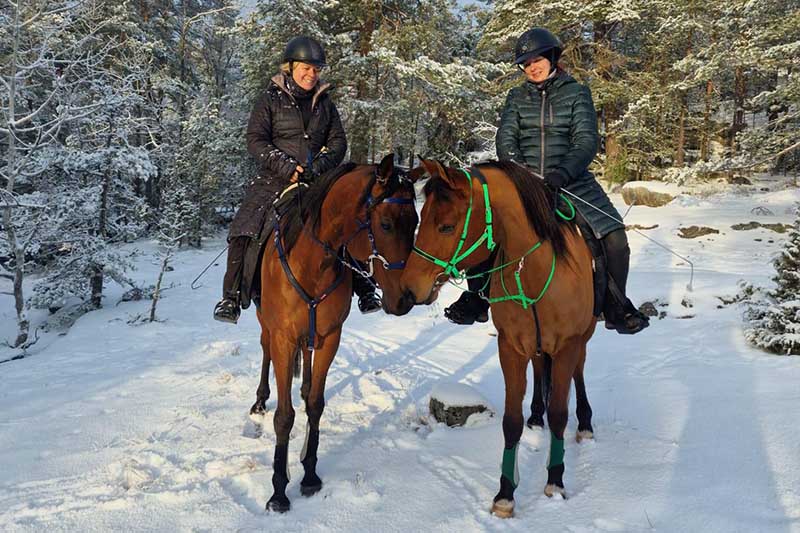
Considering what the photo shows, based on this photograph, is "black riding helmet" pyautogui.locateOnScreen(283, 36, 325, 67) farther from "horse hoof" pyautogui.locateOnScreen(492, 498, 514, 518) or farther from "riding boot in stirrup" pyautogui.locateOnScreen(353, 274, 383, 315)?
"horse hoof" pyautogui.locateOnScreen(492, 498, 514, 518)

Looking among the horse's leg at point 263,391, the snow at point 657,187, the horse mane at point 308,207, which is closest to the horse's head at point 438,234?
the horse mane at point 308,207

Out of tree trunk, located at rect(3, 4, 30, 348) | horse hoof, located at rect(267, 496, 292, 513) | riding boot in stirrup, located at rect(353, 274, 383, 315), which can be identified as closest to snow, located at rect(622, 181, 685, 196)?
riding boot in stirrup, located at rect(353, 274, 383, 315)

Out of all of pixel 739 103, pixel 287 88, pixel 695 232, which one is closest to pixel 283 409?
pixel 287 88

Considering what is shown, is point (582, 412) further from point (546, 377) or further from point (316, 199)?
point (316, 199)

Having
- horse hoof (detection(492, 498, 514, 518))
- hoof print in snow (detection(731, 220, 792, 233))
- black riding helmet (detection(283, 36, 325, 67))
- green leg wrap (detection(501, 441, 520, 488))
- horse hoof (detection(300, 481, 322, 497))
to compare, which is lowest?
horse hoof (detection(300, 481, 322, 497))

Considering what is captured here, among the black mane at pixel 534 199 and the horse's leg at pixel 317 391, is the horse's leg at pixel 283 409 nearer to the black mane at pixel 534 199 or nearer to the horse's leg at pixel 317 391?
the horse's leg at pixel 317 391

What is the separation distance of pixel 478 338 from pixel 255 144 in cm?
603

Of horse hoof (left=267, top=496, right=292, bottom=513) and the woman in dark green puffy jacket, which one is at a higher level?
the woman in dark green puffy jacket

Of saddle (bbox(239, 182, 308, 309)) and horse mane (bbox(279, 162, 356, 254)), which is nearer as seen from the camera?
horse mane (bbox(279, 162, 356, 254))

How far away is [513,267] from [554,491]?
64.9 inches

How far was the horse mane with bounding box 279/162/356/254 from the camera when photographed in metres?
3.58

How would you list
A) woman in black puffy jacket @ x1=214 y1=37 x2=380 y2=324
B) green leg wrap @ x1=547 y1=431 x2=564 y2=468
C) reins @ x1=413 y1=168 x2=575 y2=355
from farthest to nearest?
woman in black puffy jacket @ x1=214 y1=37 x2=380 y2=324 < green leg wrap @ x1=547 y1=431 x2=564 y2=468 < reins @ x1=413 y1=168 x2=575 y2=355

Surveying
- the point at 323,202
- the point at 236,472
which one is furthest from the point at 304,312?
the point at 236,472

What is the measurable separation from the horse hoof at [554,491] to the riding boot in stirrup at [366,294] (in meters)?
2.03
